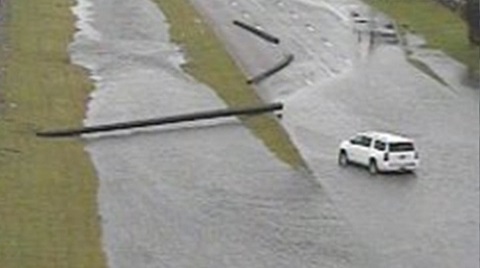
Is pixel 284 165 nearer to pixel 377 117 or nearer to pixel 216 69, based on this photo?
pixel 377 117

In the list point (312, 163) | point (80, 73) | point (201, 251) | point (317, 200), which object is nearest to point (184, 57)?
point (80, 73)

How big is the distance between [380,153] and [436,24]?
16.7 meters

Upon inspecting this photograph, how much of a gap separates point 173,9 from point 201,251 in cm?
2434

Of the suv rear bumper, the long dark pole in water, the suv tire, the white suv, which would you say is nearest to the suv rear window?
the white suv

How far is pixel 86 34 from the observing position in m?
40.3

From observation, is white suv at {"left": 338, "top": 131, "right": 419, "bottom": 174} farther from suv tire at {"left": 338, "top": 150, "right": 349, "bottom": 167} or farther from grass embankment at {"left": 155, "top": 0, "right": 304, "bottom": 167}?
grass embankment at {"left": 155, "top": 0, "right": 304, "bottom": 167}

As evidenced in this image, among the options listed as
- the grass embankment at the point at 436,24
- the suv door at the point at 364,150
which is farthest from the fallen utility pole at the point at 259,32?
the suv door at the point at 364,150

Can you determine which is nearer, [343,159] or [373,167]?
[373,167]

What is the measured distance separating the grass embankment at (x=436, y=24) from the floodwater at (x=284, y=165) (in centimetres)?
99

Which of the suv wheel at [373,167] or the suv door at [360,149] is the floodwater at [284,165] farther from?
the suv wheel at [373,167]

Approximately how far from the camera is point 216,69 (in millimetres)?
35906

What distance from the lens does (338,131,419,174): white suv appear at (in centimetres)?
2677

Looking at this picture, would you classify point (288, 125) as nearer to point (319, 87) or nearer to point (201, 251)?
point (319, 87)

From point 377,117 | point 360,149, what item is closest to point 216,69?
point 377,117
